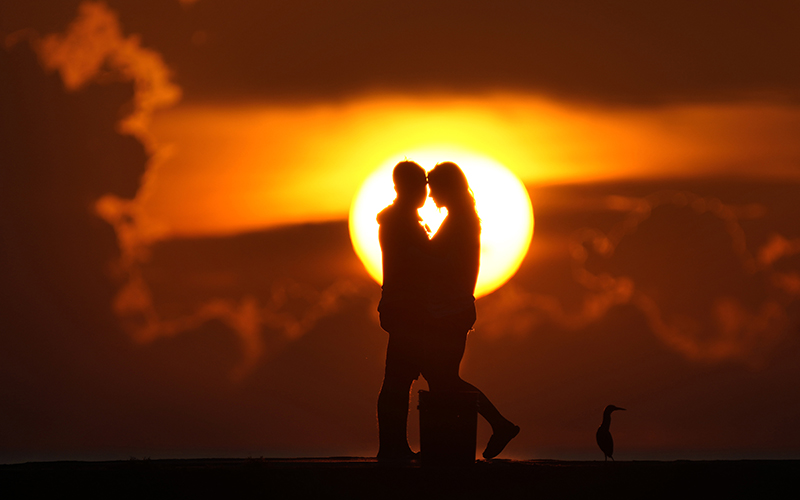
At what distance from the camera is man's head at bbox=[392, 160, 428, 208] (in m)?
11.7

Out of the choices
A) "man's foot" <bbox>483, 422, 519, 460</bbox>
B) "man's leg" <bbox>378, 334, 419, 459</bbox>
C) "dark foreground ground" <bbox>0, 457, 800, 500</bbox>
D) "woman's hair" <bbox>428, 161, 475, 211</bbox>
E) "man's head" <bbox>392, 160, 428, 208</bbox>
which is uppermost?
"man's head" <bbox>392, 160, 428, 208</bbox>

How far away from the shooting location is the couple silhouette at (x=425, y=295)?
36.4 feet


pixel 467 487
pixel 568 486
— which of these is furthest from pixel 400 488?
pixel 568 486

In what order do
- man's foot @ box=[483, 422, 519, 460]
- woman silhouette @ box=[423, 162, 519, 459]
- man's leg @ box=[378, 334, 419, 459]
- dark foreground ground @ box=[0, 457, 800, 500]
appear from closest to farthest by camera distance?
dark foreground ground @ box=[0, 457, 800, 500] → woman silhouette @ box=[423, 162, 519, 459] → man's foot @ box=[483, 422, 519, 460] → man's leg @ box=[378, 334, 419, 459]

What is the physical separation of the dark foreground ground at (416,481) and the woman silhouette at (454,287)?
108 inches

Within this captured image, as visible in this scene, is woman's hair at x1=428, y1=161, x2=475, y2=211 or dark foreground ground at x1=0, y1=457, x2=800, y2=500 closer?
dark foreground ground at x1=0, y1=457, x2=800, y2=500

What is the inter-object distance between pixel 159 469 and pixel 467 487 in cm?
261

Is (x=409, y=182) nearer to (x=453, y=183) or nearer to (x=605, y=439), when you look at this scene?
(x=453, y=183)

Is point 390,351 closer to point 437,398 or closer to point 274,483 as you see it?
point 437,398

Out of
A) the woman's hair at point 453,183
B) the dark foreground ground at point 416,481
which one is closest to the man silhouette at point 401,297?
the woman's hair at point 453,183

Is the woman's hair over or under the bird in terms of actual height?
over

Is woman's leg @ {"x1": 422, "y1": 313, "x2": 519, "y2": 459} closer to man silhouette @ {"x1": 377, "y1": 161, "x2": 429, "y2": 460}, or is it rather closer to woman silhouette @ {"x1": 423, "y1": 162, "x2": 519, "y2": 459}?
woman silhouette @ {"x1": 423, "y1": 162, "x2": 519, "y2": 459}

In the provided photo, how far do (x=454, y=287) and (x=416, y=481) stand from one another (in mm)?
3437

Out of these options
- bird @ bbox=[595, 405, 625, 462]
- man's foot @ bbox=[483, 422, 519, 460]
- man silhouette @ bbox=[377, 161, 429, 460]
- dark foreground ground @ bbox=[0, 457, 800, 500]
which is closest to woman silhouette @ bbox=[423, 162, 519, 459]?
man's foot @ bbox=[483, 422, 519, 460]
